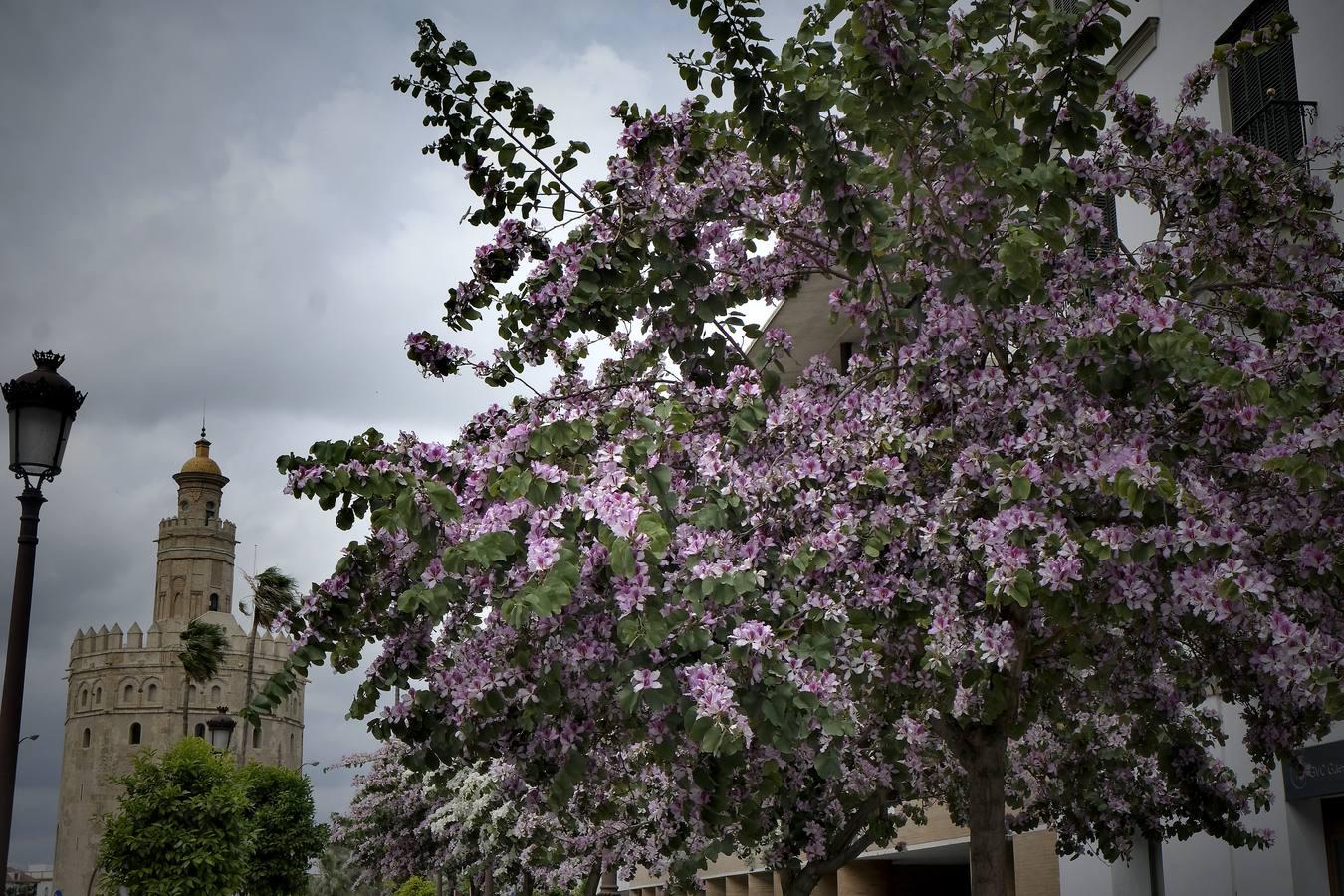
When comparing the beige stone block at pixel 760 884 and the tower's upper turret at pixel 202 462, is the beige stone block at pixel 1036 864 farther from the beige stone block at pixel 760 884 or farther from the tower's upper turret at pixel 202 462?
the tower's upper turret at pixel 202 462

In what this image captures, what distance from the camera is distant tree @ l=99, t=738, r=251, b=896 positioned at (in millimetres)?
19172

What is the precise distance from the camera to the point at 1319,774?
1278 cm

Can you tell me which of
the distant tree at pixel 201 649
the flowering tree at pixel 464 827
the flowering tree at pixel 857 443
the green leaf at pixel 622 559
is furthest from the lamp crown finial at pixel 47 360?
the distant tree at pixel 201 649

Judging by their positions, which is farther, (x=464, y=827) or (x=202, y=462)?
(x=202, y=462)

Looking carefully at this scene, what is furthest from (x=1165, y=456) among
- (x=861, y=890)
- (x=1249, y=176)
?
(x=861, y=890)

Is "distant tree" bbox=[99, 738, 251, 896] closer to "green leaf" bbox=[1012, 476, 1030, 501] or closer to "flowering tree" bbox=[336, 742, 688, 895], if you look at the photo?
"flowering tree" bbox=[336, 742, 688, 895]

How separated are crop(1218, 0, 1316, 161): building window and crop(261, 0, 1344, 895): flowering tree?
3.62 meters

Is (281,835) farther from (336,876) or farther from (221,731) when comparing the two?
(336,876)

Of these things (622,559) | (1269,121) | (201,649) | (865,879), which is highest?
(1269,121)

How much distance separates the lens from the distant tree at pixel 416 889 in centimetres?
4419

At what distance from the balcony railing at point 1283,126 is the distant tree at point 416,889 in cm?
3760

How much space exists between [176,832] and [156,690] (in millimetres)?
78849

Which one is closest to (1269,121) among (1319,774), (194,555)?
(1319,774)

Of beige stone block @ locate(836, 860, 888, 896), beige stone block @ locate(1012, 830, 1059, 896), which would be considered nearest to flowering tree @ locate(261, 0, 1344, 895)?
beige stone block @ locate(1012, 830, 1059, 896)
